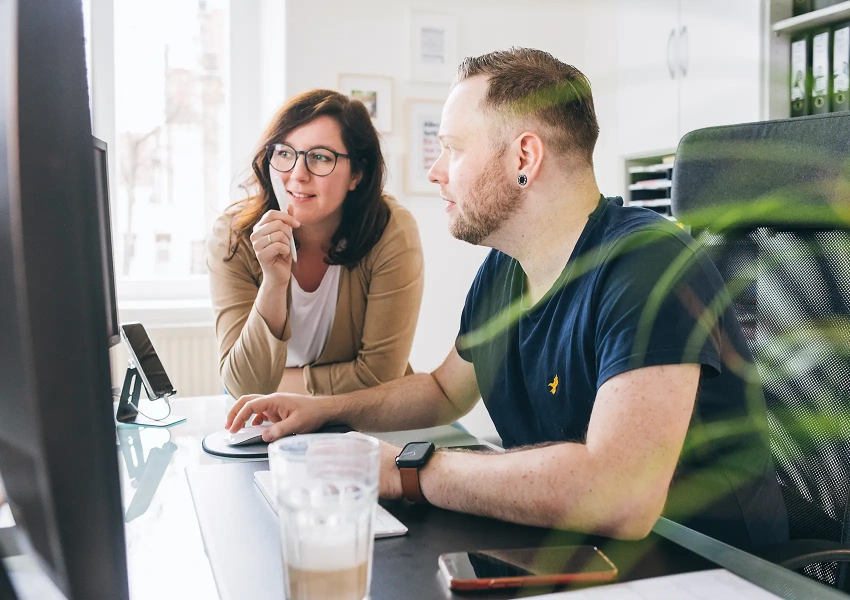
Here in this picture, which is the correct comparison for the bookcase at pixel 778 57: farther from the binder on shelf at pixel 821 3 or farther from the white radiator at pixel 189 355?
the white radiator at pixel 189 355

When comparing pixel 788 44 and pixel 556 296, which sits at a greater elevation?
pixel 788 44

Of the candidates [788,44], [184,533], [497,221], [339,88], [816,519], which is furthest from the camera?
[339,88]

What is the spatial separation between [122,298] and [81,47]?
3018mm

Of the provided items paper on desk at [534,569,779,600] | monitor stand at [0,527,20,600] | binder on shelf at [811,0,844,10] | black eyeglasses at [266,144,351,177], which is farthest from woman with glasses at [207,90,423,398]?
binder on shelf at [811,0,844,10]

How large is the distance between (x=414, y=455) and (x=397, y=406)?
43 cm

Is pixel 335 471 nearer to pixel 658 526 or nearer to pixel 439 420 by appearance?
pixel 658 526

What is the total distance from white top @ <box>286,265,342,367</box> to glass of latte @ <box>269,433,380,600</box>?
1.28 m

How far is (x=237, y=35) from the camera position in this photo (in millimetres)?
3252

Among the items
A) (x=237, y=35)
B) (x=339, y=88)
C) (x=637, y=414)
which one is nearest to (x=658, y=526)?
(x=637, y=414)

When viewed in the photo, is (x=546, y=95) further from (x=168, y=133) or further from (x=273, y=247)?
(x=168, y=133)

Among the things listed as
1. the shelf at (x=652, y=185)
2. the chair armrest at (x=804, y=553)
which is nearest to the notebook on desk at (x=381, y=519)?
the chair armrest at (x=804, y=553)

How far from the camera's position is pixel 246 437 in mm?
1069

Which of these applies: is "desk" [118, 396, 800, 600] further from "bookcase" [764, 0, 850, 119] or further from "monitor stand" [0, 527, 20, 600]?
"bookcase" [764, 0, 850, 119]

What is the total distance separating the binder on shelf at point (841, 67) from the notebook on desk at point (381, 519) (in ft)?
6.44
